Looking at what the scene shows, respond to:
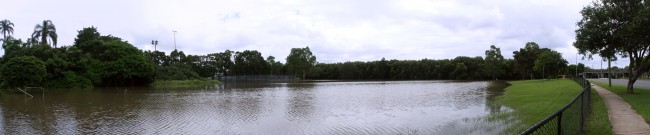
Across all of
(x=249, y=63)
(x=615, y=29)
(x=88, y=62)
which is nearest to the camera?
(x=615, y=29)

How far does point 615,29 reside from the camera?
23.7 meters

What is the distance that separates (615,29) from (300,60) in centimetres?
11925

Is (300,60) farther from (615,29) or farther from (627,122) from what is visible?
(627,122)

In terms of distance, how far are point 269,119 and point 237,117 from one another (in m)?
1.73

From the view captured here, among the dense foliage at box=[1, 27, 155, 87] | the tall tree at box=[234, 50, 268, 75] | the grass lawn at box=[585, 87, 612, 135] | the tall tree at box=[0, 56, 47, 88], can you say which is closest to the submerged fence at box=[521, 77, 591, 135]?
the grass lawn at box=[585, 87, 612, 135]

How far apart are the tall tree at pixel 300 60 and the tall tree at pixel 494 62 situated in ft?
186

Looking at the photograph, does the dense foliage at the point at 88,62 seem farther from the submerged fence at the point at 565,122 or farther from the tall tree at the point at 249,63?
the submerged fence at the point at 565,122

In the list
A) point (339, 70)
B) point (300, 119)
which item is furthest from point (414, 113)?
point (339, 70)

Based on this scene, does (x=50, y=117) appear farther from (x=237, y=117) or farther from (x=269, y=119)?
(x=269, y=119)

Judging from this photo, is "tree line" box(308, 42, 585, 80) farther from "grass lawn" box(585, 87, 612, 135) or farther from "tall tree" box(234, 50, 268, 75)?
"grass lawn" box(585, 87, 612, 135)

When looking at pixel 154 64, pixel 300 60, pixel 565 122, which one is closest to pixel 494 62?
pixel 300 60

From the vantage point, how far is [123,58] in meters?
69.2

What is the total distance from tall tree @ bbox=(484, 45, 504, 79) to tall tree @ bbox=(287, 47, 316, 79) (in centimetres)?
5671

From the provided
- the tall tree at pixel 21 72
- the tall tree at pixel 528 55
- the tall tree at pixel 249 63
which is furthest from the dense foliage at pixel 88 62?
the tall tree at pixel 528 55
